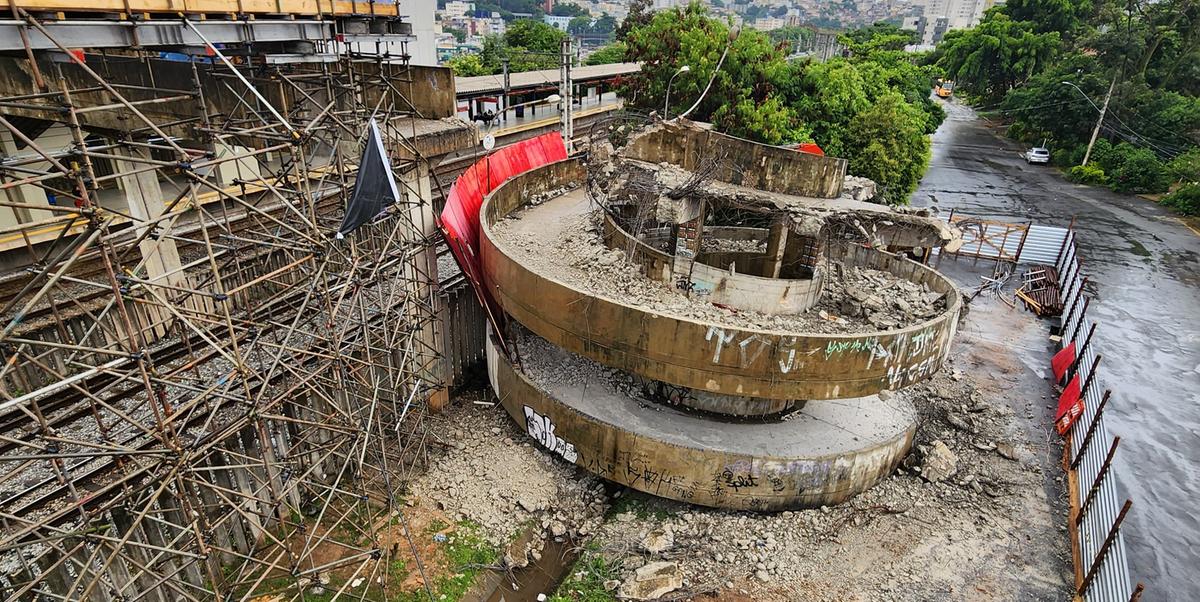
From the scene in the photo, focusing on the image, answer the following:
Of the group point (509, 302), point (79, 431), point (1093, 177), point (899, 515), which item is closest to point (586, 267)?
point (509, 302)

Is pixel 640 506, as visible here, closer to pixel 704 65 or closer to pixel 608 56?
pixel 704 65

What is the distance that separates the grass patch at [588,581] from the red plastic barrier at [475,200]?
6.29 metres

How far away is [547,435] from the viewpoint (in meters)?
15.1

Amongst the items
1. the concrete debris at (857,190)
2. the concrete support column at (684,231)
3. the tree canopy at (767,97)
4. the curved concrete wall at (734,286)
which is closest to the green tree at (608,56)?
the tree canopy at (767,97)

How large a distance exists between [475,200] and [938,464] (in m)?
14.4

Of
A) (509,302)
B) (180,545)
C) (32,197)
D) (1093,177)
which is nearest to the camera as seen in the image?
(180,545)

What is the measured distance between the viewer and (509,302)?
14523mm

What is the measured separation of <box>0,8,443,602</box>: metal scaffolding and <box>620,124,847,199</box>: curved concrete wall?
337 inches

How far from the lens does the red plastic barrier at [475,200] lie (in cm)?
1538

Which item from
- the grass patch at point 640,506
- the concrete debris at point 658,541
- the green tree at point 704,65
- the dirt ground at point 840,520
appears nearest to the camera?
the dirt ground at point 840,520

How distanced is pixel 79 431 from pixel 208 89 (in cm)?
778

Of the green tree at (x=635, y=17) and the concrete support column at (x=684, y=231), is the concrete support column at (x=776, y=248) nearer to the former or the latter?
the concrete support column at (x=684, y=231)

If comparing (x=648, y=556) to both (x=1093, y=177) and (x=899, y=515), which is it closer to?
(x=899, y=515)

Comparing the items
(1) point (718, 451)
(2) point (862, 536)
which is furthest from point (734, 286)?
(2) point (862, 536)
